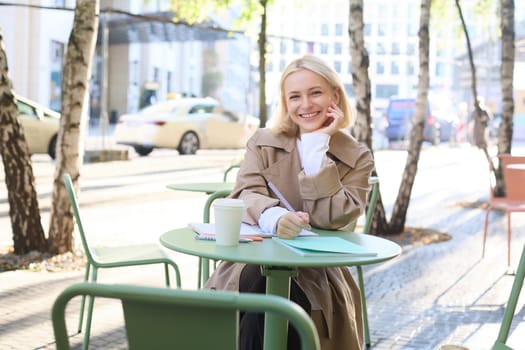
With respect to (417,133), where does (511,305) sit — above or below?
below

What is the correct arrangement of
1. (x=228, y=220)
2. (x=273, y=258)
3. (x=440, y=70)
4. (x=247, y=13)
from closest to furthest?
(x=273, y=258) < (x=228, y=220) < (x=247, y=13) < (x=440, y=70)

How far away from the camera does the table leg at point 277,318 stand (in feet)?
8.84

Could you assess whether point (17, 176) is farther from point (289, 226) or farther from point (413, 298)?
point (289, 226)

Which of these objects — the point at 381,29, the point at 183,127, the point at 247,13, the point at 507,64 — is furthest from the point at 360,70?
the point at 381,29

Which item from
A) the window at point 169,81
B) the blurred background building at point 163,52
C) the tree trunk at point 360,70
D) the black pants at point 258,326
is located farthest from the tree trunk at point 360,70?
the window at point 169,81

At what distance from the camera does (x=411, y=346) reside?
486cm

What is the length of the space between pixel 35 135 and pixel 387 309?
14.2 metres

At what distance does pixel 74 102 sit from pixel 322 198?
4284mm

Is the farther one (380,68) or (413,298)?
(380,68)

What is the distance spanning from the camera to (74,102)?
23.1 ft

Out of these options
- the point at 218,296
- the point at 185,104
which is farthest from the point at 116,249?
the point at 185,104

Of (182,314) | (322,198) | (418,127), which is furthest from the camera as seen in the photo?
(418,127)

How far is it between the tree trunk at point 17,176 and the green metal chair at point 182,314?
18.5 ft

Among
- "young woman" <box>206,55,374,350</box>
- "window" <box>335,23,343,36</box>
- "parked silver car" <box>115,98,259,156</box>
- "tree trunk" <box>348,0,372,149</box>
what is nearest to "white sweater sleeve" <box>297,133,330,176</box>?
"young woman" <box>206,55,374,350</box>
